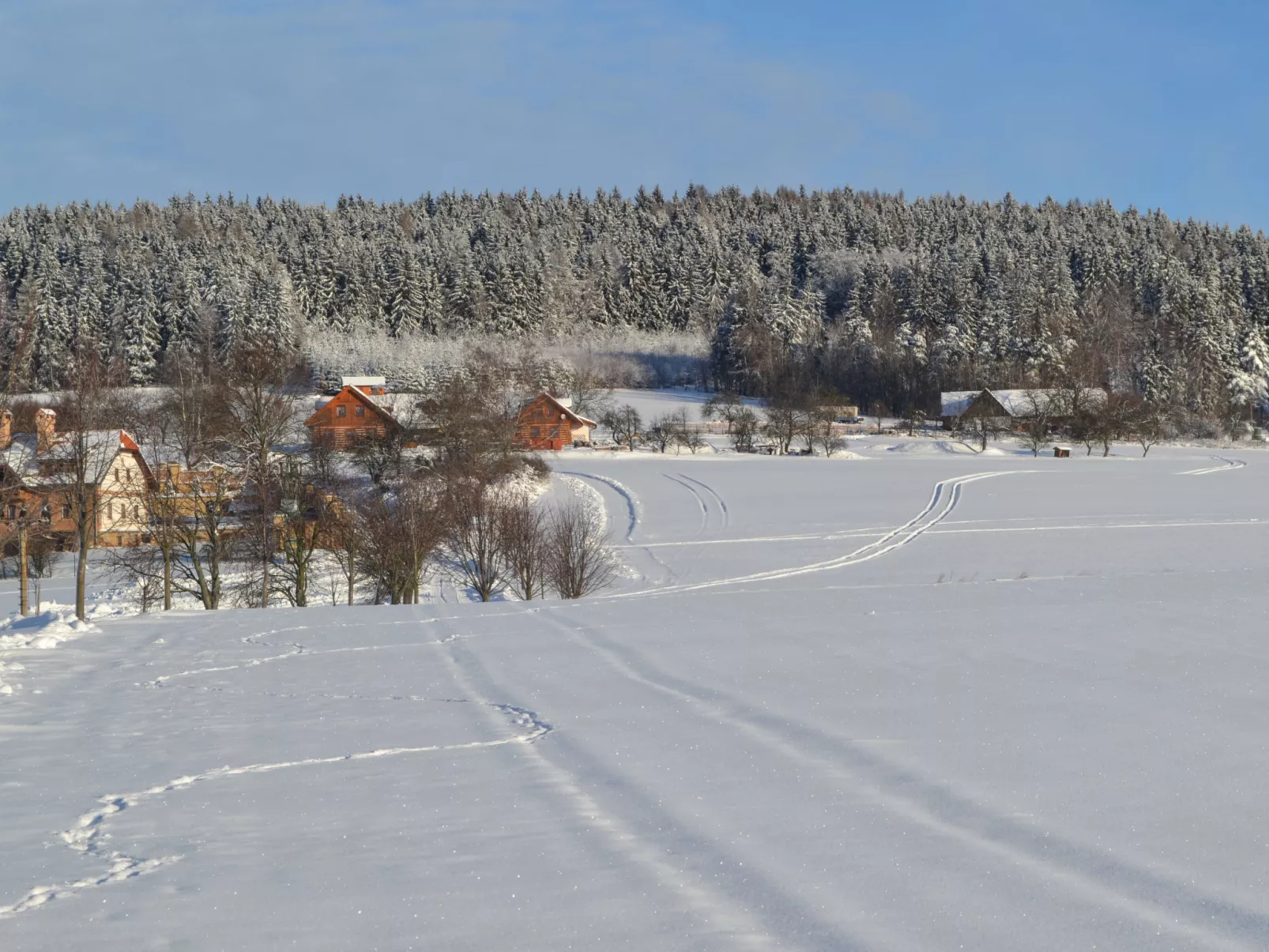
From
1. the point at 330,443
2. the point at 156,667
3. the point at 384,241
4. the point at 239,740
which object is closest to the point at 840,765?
the point at 239,740

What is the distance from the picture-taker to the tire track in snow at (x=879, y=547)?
24625 mm

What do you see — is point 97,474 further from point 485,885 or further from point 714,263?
point 714,263

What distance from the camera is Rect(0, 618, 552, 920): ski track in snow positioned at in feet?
16.6

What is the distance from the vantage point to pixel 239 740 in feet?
26.6

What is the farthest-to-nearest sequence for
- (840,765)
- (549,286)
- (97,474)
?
(549,286)
(97,474)
(840,765)

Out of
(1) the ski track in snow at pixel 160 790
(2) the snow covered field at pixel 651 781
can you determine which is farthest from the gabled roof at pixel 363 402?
(1) the ski track in snow at pixel 160 790

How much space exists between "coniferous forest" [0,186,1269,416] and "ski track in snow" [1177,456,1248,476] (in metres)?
24.6

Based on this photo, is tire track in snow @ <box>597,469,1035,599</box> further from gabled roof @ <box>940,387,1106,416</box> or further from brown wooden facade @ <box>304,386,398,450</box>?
brown wooden facade @ <box>304,386,398,450</box>

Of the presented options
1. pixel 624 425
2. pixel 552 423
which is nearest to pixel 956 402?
pixel 624 425

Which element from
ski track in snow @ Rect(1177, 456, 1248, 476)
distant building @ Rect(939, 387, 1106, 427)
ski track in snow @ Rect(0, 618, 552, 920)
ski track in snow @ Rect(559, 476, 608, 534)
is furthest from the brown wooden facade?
ski track in snow @ Rect(0, 618, 552, 920)

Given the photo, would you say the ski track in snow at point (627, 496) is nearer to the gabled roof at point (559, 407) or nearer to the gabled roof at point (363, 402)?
the gabled roof at point (363, 402)

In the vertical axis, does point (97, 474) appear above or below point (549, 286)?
below

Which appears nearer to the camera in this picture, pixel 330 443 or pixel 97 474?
pixel 97 474

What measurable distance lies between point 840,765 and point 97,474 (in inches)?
801
